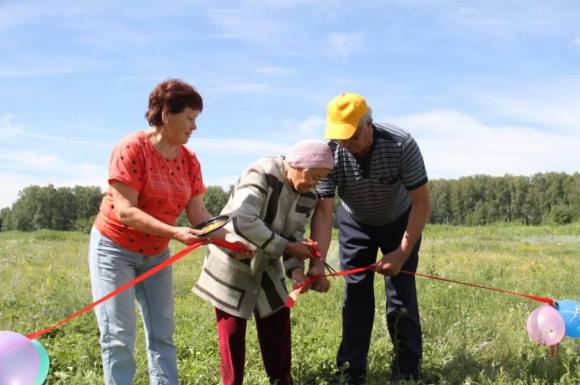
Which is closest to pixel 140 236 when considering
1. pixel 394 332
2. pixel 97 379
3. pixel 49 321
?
pixel 97 379

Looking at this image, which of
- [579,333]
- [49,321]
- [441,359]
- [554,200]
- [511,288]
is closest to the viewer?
[579,333]

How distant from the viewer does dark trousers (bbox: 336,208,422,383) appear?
3988 millimetres

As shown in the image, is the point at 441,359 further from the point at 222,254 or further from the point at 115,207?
the point at 115,207

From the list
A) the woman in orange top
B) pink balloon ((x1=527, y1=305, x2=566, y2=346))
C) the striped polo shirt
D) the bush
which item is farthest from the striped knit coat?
the bush

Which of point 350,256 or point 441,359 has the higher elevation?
point 350,256

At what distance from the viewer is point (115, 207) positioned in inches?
117

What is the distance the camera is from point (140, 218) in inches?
114

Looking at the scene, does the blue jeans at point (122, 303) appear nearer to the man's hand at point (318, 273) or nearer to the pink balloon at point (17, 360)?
the pink balloon at point (17, 360)

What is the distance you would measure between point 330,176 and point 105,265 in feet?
4.85

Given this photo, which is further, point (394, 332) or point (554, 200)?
point (554, 200)

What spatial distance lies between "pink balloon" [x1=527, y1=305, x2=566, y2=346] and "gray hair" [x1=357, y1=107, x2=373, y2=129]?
1951 mm

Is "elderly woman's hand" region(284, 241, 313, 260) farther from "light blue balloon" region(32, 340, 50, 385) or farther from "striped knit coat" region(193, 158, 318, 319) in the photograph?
"light blue balloon" region(32, 340, 50, 385)

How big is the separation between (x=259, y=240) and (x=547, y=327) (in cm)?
227

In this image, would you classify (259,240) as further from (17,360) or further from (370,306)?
(370,306)
